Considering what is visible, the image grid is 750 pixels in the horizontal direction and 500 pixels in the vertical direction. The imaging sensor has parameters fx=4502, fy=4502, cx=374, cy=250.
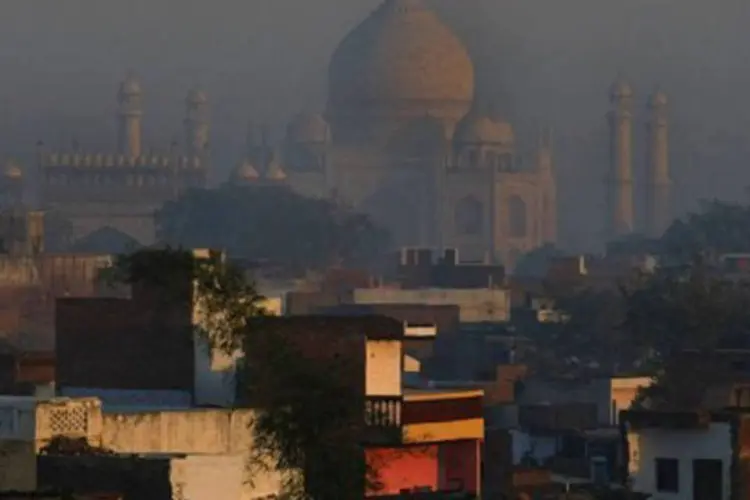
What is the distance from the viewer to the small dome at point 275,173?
Result: 131 meters

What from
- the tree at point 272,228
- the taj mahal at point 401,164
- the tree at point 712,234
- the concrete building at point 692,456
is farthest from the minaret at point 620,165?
the concrete building at point 692,456

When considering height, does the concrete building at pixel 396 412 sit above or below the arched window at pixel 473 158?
below

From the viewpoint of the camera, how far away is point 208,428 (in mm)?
18047

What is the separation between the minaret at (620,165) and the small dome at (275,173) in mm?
11498

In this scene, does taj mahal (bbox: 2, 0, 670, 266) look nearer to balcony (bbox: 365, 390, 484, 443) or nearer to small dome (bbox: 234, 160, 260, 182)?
small dome (bbox: 234, 160, 260, 182)

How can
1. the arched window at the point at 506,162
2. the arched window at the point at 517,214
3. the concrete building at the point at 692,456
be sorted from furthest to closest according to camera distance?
the arched window at the point at 506,162, the arched window at the point at 517,214, the concrete building at the point at 692,456

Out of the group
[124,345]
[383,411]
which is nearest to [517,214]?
[124,345]

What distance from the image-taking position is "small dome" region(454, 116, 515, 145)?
457 ft

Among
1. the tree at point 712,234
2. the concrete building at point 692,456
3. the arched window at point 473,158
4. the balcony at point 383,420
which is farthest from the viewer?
the arched window at point 473,158

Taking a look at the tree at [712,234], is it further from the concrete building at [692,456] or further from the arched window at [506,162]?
the concrete building at [692,456]

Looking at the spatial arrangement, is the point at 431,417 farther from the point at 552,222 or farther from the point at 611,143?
the point at 611,143

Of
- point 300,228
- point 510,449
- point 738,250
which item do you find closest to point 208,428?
point 510,449

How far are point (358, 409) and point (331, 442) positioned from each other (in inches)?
28.9

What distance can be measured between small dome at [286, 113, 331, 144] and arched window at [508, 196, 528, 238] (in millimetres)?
9446
